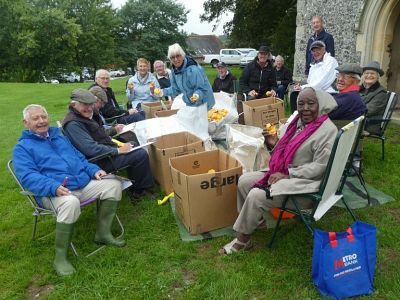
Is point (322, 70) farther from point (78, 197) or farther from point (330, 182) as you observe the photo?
point (78, 197)

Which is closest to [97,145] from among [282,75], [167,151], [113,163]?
[113,163]

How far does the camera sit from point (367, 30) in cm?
748

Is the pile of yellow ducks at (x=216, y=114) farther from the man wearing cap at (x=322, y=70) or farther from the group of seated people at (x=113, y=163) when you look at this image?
the group of seated people at (x=113, y=163)

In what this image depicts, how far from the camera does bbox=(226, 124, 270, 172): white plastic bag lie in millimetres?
4262

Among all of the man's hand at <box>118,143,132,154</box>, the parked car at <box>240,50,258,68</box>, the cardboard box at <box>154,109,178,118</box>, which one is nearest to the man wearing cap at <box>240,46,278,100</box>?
the cardboard box at <box>154,109,178,118</box>

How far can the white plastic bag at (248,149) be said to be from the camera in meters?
4.26

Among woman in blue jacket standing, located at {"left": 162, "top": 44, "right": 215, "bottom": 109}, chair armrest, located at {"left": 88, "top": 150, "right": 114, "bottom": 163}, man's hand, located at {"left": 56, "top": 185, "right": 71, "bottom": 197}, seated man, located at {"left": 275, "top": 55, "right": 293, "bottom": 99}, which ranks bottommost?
man's hand, located at {"left": 56, "top": 185, "right": 71, "bottom": 197}

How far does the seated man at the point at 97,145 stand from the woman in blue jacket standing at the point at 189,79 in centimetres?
131

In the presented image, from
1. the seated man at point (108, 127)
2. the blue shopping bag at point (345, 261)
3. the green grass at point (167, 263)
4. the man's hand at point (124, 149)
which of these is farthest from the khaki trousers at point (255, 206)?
the seated man at point (108, 127)

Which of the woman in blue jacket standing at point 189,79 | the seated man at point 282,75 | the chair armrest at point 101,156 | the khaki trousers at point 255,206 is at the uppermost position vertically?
the woman in blue jacket standing at point 189,79

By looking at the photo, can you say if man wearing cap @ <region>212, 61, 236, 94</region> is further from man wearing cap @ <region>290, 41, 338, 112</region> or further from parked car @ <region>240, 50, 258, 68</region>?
parked car @ <region>240, 50, 258, 68</region>

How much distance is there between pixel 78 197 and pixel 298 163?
1.93m

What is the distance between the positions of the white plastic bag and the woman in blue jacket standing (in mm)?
860

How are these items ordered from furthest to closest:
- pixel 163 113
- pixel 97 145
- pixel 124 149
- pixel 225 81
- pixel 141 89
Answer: pixel 225 81 → pixel 141 89 → pixel 163 113 → pixel 124 149 → pixel 97 145
